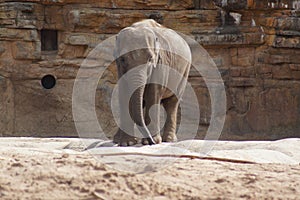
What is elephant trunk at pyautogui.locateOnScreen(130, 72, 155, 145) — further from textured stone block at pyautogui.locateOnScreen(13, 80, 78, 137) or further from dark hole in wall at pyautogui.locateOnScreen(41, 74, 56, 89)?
dark hole in wall at pyautogui.locateOnScreen(41, 74, 56, 89)

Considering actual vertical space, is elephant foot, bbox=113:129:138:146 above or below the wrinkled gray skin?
below

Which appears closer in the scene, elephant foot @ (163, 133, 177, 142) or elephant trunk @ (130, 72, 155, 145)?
elephant trunk @ (130, 72, 155, 145)

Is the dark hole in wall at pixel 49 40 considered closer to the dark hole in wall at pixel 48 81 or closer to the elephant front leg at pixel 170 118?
the dark hole in wall at pixel 48 81

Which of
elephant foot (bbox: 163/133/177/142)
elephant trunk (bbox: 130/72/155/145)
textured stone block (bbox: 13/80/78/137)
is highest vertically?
elephant trunk (bbox: 130/72/155/145)

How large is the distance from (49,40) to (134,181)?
41.6ft

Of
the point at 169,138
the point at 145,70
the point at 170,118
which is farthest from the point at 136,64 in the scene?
the point at 170,118

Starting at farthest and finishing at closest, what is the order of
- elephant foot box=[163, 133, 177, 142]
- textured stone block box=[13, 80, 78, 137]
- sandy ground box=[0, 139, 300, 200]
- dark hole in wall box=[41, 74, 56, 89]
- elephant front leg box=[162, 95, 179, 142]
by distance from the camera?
dark hole in wall box=[41, 74, 56, 89] → textured stone block box=[13, 80, 78, 137] → elephant front leg box=[162, 95, 179, 142] → elephant foot box=[163, 133, 177, 142] → sandy ground box=[0, 139, 300, 200]

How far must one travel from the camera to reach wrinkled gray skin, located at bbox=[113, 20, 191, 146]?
8570 mm

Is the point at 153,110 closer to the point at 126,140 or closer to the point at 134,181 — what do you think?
the point at 126,140

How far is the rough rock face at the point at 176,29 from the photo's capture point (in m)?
17.0

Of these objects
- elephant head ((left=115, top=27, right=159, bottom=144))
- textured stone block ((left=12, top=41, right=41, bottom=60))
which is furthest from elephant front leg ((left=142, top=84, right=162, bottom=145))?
textured stone block ((left=12, top=41, right=41, bottom=60))

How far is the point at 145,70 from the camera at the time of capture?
28.5 feet

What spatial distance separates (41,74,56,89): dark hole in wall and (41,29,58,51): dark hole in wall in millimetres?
718

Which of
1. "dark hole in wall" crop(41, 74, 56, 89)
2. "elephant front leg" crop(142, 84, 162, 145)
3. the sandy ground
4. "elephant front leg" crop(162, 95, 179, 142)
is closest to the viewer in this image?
the sandy ground
